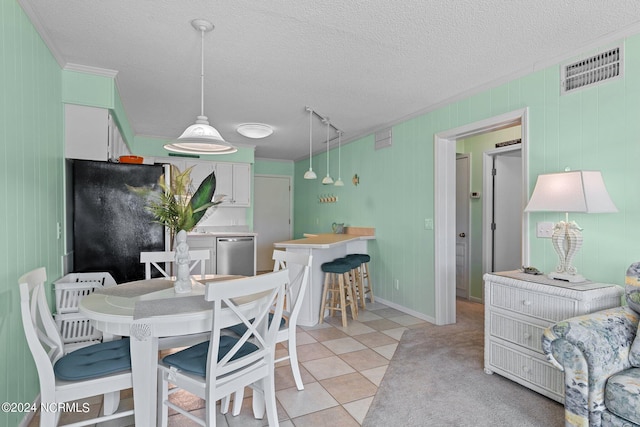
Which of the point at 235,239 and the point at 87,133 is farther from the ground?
the point at 87,133

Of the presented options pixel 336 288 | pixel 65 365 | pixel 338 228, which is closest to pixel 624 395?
pixel 65 365

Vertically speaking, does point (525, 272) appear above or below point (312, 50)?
below

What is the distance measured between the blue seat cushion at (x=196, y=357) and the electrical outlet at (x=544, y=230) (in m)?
2.36

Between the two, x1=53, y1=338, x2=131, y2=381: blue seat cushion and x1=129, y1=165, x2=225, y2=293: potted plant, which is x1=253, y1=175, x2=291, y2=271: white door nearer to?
x1=129, y1=165, x2=225, y2=293: potted plant

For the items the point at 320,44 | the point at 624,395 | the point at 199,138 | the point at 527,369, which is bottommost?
the point at 527,369

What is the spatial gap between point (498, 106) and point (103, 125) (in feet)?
11.8

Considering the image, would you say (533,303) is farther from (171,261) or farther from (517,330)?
(171,261)

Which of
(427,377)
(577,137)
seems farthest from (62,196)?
(577,137)

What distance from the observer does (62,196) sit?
2848 millimetres

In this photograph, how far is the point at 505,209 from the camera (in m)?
4.84

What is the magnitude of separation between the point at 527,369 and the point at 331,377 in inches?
54.5

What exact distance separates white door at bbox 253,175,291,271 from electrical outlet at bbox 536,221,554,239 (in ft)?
18.1

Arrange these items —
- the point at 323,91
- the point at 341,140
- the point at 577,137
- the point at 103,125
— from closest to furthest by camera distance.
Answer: the point at 577,137
the point at 103,125
the point at 323,91
the point at 341,140

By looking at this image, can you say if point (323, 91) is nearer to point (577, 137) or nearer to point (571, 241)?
point (577, 137)
